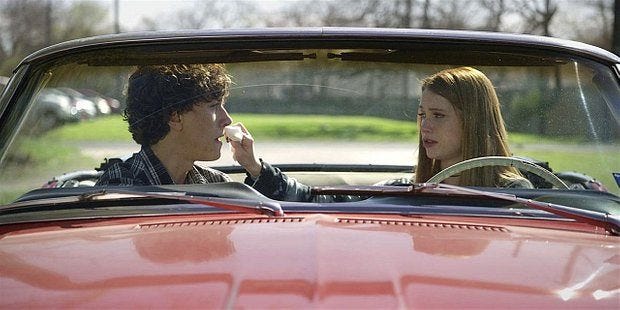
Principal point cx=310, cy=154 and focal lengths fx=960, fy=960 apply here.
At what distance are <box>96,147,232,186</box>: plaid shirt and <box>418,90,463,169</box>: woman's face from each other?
2.56 ft

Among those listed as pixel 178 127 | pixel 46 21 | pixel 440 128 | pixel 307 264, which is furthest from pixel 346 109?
pixel 46 21

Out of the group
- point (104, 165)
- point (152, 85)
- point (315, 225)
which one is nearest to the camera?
point (315, 225)

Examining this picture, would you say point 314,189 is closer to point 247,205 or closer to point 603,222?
point 247,205

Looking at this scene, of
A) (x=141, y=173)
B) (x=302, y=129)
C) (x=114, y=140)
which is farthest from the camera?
(x=302, y=129)

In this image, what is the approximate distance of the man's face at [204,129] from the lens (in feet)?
9.87

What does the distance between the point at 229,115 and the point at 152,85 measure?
0.26 metres

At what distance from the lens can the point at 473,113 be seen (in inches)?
122

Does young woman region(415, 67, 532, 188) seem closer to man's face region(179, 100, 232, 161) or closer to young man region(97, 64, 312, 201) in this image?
young man region(97, 64, 312, 201)

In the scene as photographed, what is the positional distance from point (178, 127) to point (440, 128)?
2.83ft

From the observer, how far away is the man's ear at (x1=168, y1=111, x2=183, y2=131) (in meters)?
3.00

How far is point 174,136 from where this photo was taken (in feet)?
10.00

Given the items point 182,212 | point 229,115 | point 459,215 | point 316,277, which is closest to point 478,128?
point 459,215

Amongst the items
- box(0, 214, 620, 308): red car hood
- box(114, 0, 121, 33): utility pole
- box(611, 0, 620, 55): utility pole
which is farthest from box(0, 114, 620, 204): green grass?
box(114, 0, 121, 33): utility pole

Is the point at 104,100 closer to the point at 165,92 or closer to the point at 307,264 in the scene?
the point at 165,92
